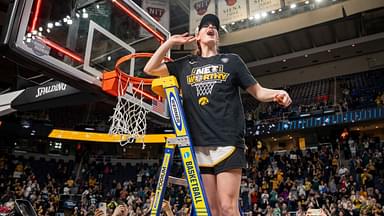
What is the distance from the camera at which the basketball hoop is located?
4.86 m

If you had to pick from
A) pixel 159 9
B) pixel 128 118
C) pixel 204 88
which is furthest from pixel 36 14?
pixel 159 9

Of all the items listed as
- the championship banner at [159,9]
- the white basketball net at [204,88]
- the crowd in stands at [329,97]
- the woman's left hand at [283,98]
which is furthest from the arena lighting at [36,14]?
the crowd in stands at [329,97]

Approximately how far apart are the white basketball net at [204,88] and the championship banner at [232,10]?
37.6ft

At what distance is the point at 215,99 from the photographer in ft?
7.52

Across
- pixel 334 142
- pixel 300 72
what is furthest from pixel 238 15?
pixel 300 72

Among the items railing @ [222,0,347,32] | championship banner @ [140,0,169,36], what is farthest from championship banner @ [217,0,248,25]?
championship banner @ [140,0,169,36]

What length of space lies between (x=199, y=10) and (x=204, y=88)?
12485mm

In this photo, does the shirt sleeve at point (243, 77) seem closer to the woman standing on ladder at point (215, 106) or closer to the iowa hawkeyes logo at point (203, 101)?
the woman standing on ladder at point (215, 106)

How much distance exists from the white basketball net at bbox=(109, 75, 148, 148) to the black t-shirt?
7.88ft

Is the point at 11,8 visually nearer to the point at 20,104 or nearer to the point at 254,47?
the point at 20,104

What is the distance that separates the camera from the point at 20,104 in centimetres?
712

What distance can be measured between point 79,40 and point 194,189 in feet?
15.1

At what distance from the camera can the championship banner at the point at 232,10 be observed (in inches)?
522

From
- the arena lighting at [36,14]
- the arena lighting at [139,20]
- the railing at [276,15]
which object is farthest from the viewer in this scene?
the railing at [276,15]
